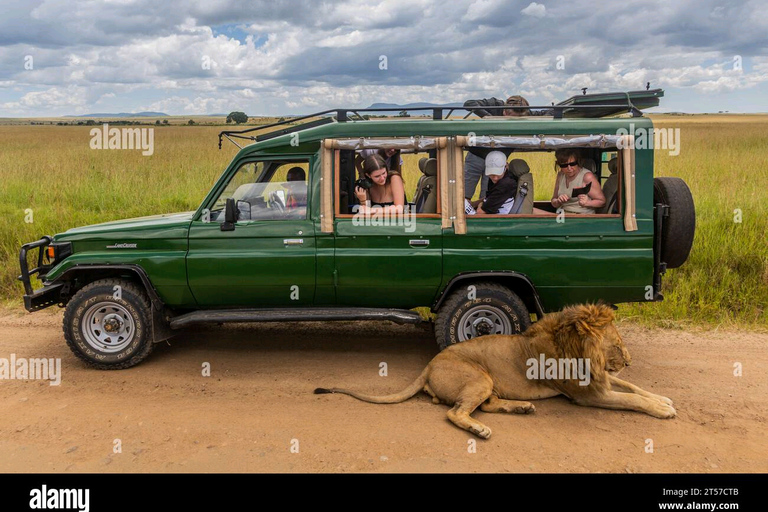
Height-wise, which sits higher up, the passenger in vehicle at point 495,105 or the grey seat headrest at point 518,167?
the passenger in vehicle at point 495,105

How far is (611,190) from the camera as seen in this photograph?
5598 mm

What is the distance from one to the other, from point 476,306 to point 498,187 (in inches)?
44.0

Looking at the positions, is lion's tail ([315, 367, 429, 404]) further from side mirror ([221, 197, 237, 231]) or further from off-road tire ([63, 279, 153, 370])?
off-road tire ([63, 279, 153, 370])

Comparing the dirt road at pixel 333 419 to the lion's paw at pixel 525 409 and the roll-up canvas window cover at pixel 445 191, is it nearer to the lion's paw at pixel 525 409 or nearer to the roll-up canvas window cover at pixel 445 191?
the lion's paw at pixel 525 409

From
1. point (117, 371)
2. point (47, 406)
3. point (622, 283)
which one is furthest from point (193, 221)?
point (622, 283)

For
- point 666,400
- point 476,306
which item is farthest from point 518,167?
point 666,400

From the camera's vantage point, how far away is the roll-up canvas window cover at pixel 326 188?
548 centimetres

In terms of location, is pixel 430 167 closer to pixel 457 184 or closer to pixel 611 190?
pixel 457 184

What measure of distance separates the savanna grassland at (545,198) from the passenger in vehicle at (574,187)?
6.91 feet

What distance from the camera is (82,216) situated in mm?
10469

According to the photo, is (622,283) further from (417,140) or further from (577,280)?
(417,140)

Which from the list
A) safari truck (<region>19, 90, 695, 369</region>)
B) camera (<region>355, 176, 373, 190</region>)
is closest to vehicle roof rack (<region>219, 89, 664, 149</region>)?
safari truck (<region>19, 90, 695, 369</region>)

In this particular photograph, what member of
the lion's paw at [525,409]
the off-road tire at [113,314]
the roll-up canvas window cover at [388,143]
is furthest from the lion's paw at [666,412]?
the off-road tire at [113,314]

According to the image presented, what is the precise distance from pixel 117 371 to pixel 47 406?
2.63 feet
